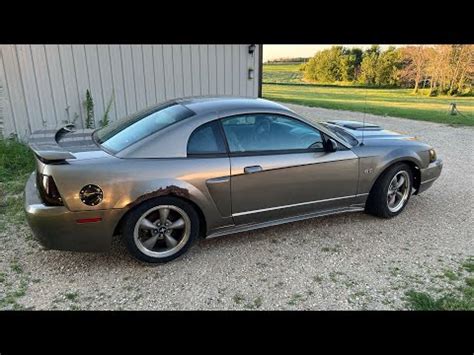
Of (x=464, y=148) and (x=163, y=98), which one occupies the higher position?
(x=163, y=98)

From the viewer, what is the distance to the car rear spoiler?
2.68 metres

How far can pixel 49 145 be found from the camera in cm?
303

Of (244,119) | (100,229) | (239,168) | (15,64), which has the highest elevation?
(15,64)

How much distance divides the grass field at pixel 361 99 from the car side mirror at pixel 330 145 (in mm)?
8987

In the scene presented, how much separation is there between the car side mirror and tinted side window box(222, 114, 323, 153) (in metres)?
0.07

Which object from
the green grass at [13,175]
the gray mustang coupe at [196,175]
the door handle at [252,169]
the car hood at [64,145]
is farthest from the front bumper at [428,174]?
the green grass at [13,175]

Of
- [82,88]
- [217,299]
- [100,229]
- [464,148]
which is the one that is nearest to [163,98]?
[82,88]

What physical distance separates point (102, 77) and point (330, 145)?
510cm

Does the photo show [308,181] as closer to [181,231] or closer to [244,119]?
[244,119]

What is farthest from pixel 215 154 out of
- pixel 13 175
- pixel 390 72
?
pixel 390 72

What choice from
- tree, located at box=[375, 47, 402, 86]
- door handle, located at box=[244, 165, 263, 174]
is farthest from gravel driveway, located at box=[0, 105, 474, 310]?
tree, located at box=[375, 47, 402, 86]

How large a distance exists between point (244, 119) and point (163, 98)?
14.7ft

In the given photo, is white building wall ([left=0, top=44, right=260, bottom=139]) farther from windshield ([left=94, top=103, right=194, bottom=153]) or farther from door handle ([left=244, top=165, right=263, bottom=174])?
door handle ([left=244, top=165, right=263, bottom=174])

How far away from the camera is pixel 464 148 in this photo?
7.65m
